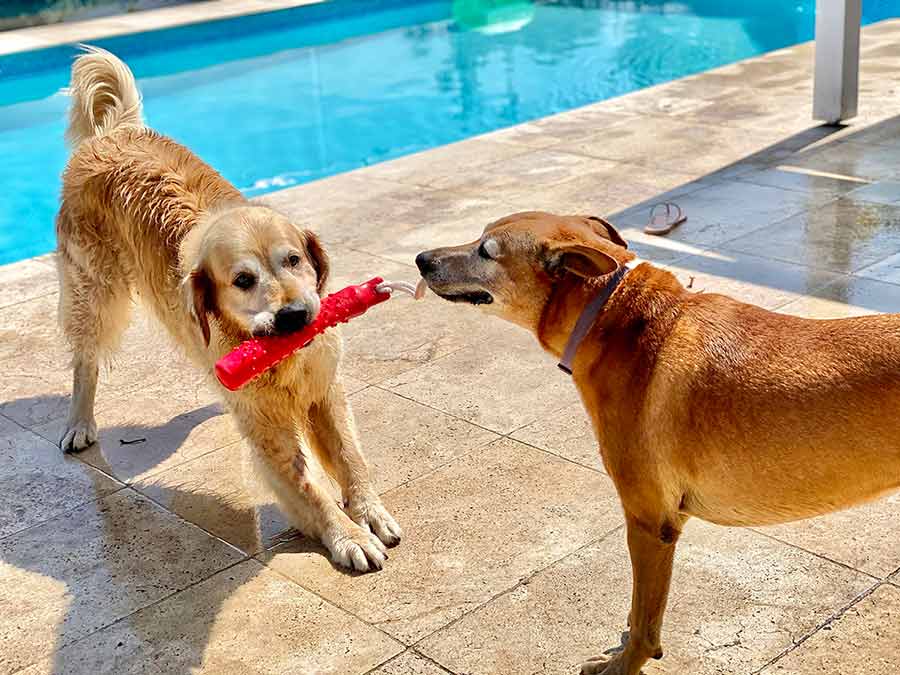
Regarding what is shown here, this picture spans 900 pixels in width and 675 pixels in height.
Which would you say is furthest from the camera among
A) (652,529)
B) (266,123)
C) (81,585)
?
(266,123)

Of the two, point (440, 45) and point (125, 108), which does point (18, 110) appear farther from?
point (125, 108)

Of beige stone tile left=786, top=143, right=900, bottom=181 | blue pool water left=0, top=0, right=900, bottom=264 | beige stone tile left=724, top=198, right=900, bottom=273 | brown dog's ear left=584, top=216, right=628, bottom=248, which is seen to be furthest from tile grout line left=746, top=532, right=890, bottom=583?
blue pool water left=0, top=0, right=900, bottom=264

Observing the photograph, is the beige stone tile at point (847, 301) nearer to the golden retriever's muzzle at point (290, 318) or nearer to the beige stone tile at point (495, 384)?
the beige stone tile at point (495, 384)

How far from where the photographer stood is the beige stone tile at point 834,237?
6.07 meters

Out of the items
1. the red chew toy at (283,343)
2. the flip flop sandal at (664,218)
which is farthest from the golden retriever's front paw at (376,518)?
the flip flop sandal at (664,218)

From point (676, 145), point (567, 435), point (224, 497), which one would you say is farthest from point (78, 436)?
point (676, 145)

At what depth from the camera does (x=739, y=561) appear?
11.8 feet

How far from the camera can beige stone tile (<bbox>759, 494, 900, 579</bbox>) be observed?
3.54m

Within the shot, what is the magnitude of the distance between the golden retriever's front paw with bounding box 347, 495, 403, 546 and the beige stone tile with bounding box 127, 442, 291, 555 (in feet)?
1.04

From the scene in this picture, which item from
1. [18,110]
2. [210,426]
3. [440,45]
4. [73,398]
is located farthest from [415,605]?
[440,45]

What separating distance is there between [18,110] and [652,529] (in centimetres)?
1298

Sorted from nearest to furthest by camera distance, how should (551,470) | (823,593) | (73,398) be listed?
(823,593) < (551,470) < (73,398)

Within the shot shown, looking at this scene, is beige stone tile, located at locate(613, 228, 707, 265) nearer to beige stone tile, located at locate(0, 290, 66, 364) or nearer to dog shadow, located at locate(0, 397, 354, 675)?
dog shadow, located at locate(0, 397, 354, 675)

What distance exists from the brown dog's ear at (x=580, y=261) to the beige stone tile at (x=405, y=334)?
242cm
